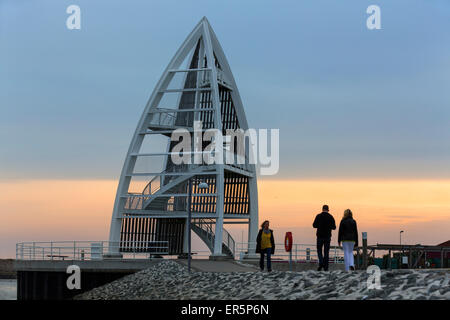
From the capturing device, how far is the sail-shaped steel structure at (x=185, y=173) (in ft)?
142

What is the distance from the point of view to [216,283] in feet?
91.8

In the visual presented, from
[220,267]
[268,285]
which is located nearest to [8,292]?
[220,267]

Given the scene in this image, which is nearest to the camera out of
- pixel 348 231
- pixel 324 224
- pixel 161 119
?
pixel 348 231

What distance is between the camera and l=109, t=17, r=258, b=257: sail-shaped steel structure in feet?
142

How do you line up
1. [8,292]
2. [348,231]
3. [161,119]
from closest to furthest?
[348,231], [161,119], [8,292]

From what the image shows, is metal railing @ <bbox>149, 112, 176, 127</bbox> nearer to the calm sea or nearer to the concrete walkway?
the concrete walkway

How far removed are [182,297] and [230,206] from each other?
19.9 metres

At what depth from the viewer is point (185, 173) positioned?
140ft

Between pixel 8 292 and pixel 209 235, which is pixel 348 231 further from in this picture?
pixel 8 292

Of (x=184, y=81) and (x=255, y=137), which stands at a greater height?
(x=184, y=81)

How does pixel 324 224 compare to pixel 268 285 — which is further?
pixel 268 285
